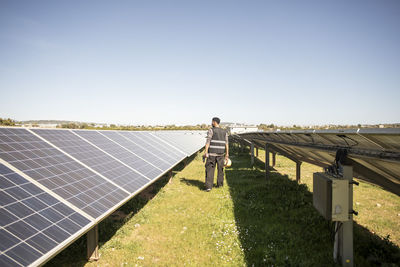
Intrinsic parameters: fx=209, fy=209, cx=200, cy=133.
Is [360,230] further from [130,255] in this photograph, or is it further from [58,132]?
[58,132]

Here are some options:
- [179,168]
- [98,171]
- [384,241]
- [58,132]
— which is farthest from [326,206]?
[179,168]

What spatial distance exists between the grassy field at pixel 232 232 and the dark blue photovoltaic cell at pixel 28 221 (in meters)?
1.48

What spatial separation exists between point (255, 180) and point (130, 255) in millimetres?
6922

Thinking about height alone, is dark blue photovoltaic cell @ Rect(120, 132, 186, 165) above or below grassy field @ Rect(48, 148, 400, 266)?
above

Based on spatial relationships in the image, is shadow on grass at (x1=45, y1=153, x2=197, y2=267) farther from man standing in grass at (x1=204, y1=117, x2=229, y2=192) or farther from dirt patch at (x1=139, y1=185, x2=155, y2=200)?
man standing in grass at (x1=204, y1=117, x2=229, y2=192)

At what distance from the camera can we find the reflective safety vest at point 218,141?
301 inches

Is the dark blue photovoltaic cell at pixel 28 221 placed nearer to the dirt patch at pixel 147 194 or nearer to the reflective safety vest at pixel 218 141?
the dirt patch at pixel 147 194

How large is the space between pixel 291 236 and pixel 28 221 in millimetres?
4712

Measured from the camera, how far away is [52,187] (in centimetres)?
332

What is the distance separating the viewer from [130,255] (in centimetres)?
398

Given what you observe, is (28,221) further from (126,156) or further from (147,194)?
(147,194)

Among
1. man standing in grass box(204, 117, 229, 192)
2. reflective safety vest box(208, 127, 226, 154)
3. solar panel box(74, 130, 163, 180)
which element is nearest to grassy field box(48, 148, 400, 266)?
man standing in grass box(204, 117, 229, 192)

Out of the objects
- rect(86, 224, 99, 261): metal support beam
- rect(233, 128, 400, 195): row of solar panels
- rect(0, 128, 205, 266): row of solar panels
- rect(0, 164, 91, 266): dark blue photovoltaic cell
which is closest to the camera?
rect(0, 164, 91, 266): dark blue photovoltaic cell

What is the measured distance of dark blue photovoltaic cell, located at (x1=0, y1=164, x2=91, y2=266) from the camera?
2.12 m
